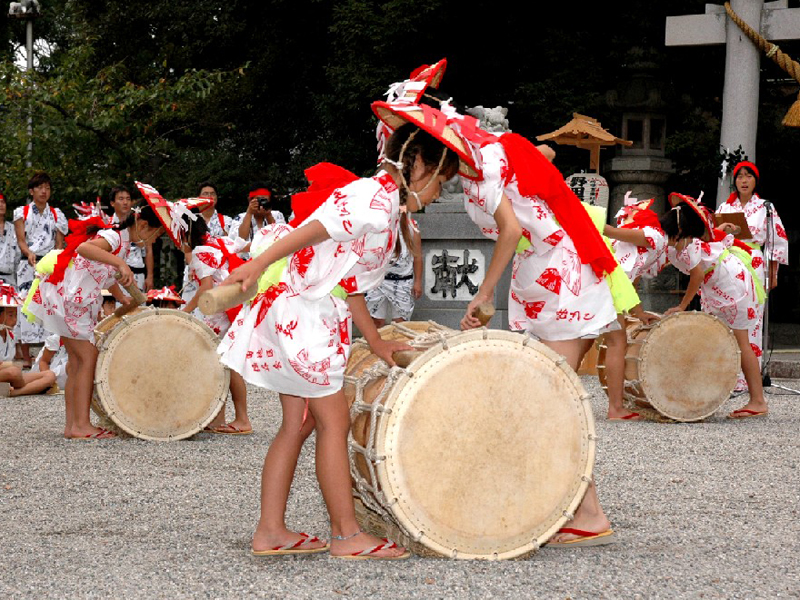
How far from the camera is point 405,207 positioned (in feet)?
11.1

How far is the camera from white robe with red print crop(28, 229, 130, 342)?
19.1 ft

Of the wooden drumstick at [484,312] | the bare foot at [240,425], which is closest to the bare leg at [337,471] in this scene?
the wooden drumstick at [484,312]

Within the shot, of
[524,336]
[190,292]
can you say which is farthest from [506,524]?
[190,292]

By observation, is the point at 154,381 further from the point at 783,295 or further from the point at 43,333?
the point at 783,295

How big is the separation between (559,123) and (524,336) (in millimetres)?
10685

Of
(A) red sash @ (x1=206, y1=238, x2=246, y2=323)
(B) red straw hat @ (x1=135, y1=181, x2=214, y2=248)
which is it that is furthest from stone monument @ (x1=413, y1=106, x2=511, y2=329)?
(B) red straw hat @ (x1=135, y1=181, x2=214, y2=248)

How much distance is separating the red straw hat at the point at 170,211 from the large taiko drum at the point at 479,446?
8.70ft

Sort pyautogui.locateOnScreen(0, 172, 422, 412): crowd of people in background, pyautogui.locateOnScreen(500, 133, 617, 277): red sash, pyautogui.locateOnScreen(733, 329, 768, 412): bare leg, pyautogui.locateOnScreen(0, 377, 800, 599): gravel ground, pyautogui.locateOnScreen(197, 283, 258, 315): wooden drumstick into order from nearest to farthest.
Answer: pyautogui.locateOnScreen(197, 283, 258, 315): wooden drumstick
pyautogui.locateOnScreen(0, 377, 800, 599): gravel ground
pyautogui.locateOnScreen(500, 133, 617, 277): red sash
pyautogui.locateOnScreen(0, 172, 422, 412): crowd of people in background
pyautogui.locateOnScreen(733, 329, 768, 412): bare leg

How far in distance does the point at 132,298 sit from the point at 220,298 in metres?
3.12

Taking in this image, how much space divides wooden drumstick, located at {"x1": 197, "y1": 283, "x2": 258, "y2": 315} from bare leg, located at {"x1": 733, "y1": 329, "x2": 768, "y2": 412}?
15.0ft

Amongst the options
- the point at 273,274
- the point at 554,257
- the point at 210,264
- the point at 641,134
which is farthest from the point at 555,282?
the point at 641,134

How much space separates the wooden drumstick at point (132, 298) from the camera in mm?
5790

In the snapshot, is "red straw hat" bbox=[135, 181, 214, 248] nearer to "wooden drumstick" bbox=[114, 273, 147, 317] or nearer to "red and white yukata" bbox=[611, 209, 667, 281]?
"wooden drumstick" bbox=[114, 273, 147, 317]

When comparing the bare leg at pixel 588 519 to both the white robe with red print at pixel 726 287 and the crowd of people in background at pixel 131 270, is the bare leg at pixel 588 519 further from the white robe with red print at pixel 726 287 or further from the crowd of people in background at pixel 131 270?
the white robe with red print at pixel 726 287
